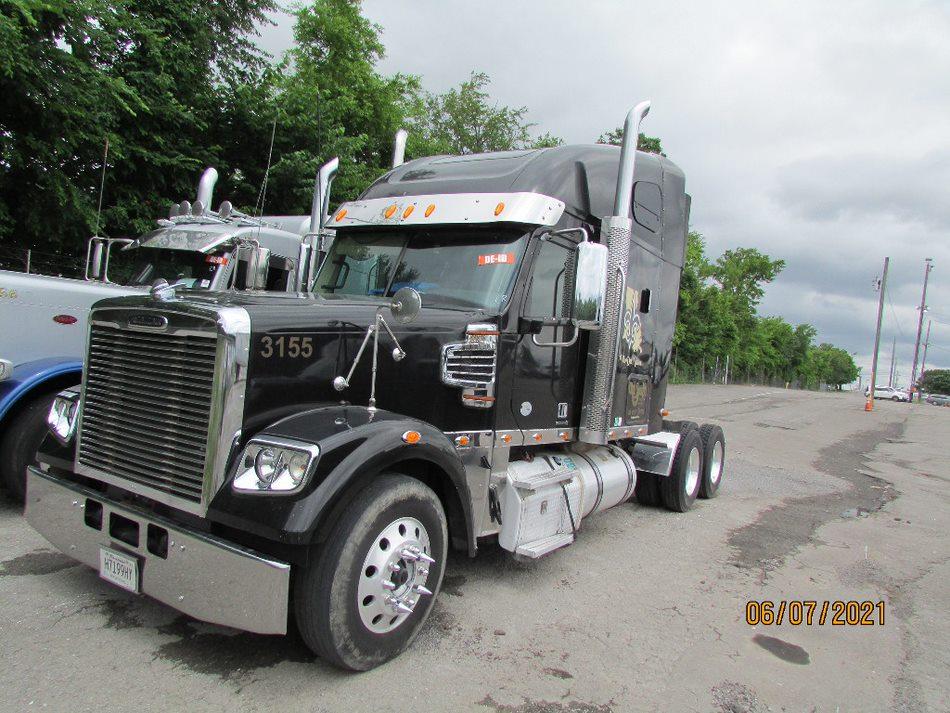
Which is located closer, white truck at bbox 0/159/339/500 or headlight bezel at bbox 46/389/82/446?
headlight bezel at bbox 46/389/82/446

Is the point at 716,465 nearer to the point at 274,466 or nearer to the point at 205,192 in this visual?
the point at 274,466

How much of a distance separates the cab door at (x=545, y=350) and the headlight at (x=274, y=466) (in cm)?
181

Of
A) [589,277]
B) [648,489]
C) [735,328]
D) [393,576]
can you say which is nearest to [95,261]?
[589,277]

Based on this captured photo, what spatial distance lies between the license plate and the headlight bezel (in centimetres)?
77

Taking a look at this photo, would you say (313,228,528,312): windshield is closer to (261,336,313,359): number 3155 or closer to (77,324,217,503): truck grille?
(261,336,313,359): number 3155

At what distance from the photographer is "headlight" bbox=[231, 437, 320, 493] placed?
2947 millimetres

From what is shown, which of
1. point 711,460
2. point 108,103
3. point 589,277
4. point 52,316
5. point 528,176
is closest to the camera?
point 589,277

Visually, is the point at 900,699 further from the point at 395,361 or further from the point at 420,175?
the point at 420,175

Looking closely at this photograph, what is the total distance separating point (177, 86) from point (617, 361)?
41.1 ft

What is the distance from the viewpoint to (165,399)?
3287 millimetres

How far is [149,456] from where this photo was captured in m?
3.32

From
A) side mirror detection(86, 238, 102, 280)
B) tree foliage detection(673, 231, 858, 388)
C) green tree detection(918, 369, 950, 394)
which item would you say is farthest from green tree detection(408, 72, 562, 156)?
green tree detection(918, 369, 950, 394)
